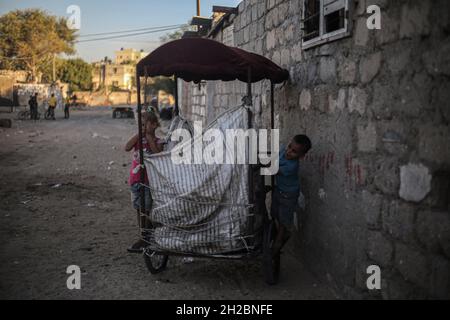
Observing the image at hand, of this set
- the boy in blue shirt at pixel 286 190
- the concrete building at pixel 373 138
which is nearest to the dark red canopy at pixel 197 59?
the concrete building at pixel 373 138

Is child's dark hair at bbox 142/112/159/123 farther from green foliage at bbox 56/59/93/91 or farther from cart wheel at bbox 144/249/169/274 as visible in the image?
green foliage at bbox 56/59/93/91

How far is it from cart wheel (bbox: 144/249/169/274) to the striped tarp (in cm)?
8

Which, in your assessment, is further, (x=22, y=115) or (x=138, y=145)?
(x=22, y=115)

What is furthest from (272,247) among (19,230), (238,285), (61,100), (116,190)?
(61,100)

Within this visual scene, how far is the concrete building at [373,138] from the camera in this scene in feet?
7.90

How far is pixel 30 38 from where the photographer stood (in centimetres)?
4200

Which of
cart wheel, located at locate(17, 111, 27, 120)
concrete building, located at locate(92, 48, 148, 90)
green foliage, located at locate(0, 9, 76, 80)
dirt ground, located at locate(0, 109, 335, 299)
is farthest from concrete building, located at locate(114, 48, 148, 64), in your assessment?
dirt ground, located at locate(0, 109, 335, 299)

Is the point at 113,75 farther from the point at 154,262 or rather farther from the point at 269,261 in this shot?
the point at 269,261

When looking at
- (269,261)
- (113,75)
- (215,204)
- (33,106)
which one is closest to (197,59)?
(215,204)

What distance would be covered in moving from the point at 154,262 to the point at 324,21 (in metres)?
2.83

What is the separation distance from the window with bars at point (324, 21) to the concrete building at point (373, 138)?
0.01 metres

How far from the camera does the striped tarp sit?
11.7ft
